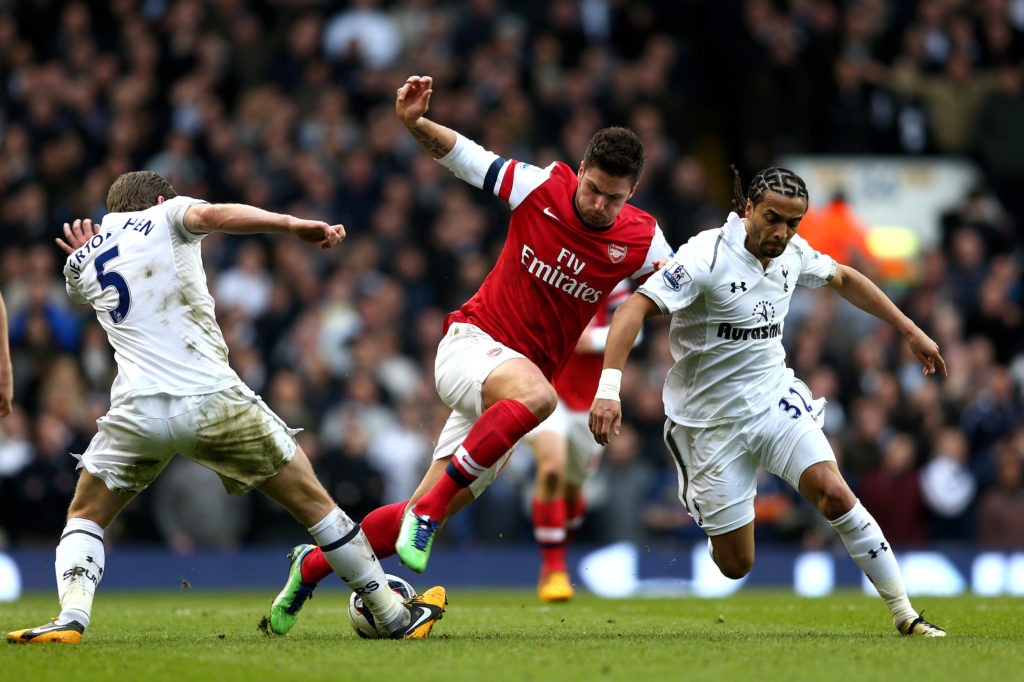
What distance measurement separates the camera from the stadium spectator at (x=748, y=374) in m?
8.70

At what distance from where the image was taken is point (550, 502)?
12.5m

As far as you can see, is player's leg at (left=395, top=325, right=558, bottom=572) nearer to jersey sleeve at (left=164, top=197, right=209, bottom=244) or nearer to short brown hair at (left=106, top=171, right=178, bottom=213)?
jersey sleeve at (left=164, top=197, right=209, bottom=244)

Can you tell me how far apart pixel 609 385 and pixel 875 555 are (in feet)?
6.03

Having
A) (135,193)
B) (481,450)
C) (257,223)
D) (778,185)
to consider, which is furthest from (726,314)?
(135,193)

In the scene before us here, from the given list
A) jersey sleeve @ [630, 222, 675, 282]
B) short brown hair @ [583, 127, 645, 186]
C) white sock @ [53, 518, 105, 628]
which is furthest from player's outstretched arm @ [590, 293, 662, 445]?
white sock @ [53, 518, 105, 628]

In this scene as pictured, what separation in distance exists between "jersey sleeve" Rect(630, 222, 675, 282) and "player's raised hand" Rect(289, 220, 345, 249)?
7.37 ft

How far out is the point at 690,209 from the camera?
18734 millimetres

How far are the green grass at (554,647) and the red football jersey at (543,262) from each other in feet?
5.75

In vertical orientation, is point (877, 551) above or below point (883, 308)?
below

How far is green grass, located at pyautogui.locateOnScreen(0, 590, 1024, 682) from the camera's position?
699cm

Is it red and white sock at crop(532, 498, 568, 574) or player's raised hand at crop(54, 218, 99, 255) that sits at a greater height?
player's raised hand at crop(54, 218, 99, 255)

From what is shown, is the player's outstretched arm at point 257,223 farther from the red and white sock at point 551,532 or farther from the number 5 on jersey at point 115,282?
the red and white sock at point 551,532

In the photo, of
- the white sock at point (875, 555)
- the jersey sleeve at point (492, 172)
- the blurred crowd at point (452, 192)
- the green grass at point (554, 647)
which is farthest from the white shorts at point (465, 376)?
the blurred crowd at point (452, 192)

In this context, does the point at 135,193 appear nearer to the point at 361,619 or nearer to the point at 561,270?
the point at 561,270
